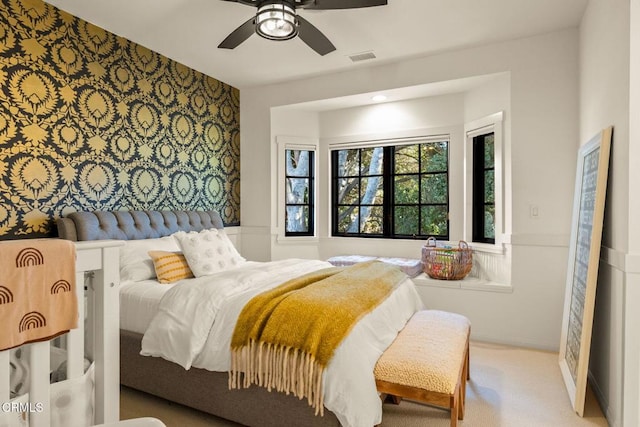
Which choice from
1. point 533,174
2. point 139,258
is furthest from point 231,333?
point 533,174

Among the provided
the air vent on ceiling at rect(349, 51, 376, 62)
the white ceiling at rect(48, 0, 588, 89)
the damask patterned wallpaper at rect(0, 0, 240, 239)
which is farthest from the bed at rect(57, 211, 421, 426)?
the air vent on ceiling at rect(349, 51, 376, 62)

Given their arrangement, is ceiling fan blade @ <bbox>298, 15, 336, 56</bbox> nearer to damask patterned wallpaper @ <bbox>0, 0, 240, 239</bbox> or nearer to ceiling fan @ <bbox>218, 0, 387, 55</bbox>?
ceiling fan @ <bbox>218, 0, 387, 55</bbox>

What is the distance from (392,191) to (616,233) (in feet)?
8.88

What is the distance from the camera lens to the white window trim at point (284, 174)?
482cm

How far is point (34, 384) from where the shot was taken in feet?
3.99

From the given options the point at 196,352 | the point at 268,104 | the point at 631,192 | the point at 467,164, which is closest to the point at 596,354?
the point at 631,192

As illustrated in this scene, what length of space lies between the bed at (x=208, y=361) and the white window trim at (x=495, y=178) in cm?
137

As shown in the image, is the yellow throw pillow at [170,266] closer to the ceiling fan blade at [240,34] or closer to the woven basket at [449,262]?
the ceiling fan blade at [240,34]

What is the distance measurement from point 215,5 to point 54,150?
1694 millimetres

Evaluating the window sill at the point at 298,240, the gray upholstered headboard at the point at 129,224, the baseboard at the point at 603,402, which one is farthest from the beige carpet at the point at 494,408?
the window sill at the point at 298,240

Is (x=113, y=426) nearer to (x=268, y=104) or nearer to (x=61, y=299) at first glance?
(x=61, y=299)

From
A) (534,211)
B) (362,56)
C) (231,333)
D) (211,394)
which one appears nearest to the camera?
(231,333)

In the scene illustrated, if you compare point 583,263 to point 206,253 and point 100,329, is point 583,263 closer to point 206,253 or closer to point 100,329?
point 206,253

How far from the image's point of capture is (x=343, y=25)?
321cm
